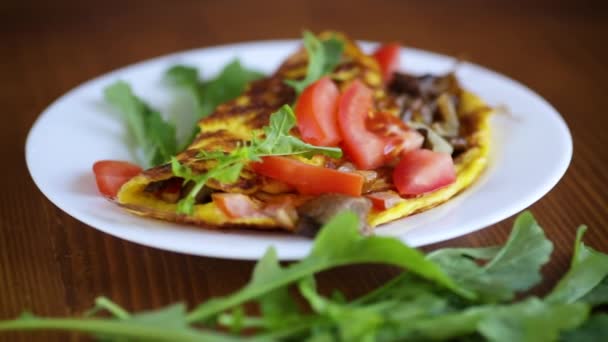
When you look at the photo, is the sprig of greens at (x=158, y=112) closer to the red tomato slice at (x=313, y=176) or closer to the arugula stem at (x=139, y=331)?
the red tomato slice at (x=313, y=176)

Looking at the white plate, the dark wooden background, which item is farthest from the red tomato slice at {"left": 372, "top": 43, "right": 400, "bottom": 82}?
the dark wooden background

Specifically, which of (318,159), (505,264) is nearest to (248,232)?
(318,159)

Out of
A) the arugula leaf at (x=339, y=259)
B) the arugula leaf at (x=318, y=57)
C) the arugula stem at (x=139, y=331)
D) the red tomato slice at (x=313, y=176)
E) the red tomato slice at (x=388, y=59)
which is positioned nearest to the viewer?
the arugula stem at (x=139, y=331)

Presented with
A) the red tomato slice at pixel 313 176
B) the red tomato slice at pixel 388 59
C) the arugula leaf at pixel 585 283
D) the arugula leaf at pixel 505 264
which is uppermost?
the red tomato slice at pixel 388 59

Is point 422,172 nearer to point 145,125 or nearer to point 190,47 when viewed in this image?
point 145,125

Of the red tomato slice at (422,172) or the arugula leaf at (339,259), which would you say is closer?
the arugula leaf at (339,259)

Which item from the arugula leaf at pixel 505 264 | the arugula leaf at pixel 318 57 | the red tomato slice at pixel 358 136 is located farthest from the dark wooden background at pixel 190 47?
the arugula leaf at pixel 318 57

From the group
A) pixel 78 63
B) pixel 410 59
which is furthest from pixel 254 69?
pixel 78 63
